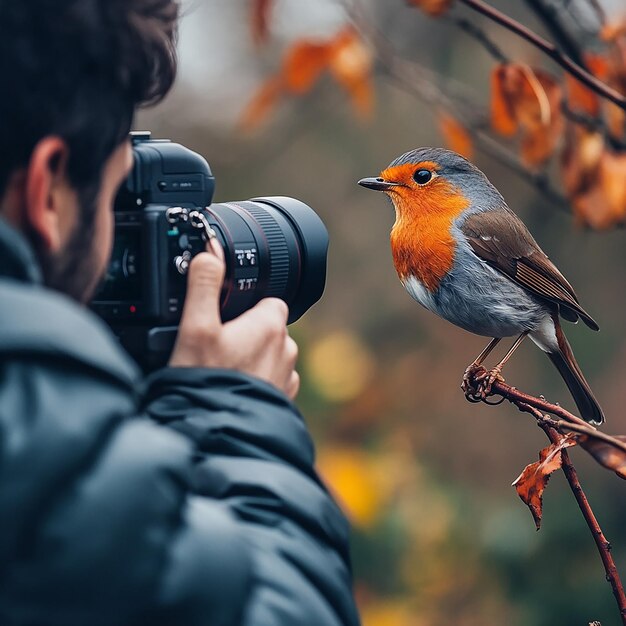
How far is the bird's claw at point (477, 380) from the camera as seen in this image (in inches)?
71.5

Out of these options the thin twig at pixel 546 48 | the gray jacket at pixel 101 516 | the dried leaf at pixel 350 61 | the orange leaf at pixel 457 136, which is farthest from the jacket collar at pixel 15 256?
the dried leaf at pixel 350 61

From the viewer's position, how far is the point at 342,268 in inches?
187

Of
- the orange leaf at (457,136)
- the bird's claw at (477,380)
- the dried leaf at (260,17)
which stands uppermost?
the dried leaf at (260,17)

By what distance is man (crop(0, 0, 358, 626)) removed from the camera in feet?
2.47

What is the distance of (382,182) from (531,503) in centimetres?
91

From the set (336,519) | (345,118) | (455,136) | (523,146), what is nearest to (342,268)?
(345,118)

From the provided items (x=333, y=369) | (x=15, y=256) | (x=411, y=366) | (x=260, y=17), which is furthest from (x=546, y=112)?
(x=411, y=366)

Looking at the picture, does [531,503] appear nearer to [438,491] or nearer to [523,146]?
[523,146]

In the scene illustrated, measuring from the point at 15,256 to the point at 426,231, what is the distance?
1.27 metres

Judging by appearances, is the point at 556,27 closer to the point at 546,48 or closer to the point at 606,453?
the point at 546,48

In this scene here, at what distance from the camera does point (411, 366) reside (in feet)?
15.8

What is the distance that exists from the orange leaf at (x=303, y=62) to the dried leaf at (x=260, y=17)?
24cm

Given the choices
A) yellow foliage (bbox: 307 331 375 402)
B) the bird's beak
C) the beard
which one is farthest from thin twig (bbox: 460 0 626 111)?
yellow foliage (bbox: 307 331 375 402)

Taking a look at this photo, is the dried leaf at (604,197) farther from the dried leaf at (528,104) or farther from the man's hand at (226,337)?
the man's hand at (226,337)
